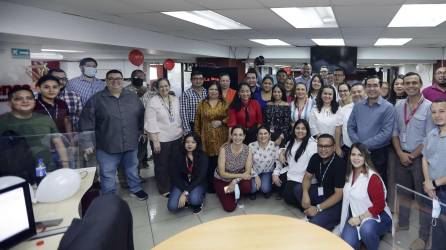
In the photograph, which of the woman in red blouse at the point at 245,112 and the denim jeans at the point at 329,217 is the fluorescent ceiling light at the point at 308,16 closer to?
the woman in red blouse at the point at 245,112

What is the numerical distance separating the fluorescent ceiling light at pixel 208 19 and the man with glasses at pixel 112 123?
1.44 metres

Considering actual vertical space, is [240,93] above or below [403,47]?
below

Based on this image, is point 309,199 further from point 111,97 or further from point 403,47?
point 403,47

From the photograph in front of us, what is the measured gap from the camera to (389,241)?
312 centimetres

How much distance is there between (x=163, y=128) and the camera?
426cm

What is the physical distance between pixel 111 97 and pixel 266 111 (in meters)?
2.00

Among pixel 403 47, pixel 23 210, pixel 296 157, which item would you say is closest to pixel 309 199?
pixel 296 157

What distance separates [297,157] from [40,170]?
2.70 m

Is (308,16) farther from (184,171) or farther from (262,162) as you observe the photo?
(184,171)

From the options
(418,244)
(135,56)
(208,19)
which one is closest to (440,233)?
(418,244)

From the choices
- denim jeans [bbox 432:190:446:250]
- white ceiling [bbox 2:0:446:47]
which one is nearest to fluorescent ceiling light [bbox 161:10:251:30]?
white ceiling [bbox 2:0:446:47]

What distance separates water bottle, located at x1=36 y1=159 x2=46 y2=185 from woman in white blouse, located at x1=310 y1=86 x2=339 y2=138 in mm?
2958

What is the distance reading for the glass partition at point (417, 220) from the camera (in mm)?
2250

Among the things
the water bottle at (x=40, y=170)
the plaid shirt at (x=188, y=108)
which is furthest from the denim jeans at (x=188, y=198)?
the water bottle at (x=40, y=170)
